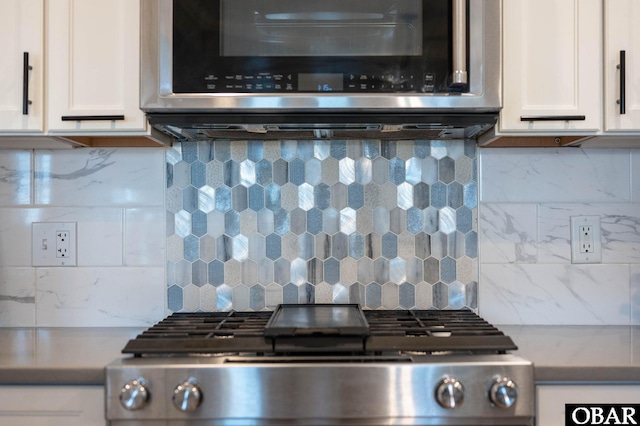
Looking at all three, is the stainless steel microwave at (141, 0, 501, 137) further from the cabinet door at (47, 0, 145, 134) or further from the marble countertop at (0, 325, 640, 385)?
the marble countertop at (0, 325, 640, 385)

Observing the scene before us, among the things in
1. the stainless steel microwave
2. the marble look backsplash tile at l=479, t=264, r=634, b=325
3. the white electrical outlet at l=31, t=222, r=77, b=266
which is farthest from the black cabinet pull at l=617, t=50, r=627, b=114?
the white electrical outlet at l=31, t=222, r=77, b=266

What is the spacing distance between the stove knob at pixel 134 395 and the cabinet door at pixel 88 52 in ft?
1.95

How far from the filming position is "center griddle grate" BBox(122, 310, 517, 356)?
3.63 ft

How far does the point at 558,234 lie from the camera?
1.55 m

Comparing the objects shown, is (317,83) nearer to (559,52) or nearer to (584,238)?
(559,52)

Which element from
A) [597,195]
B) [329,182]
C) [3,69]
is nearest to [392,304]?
[329,182]

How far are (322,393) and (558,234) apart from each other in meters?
0.89

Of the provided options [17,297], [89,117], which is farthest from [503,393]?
[17,297]

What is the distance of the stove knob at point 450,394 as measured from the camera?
1013mm

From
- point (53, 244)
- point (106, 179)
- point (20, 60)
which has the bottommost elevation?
point (53, 244)

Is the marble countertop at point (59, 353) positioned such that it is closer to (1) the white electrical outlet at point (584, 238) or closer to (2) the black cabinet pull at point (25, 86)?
(2) the black cabinet pull at point (25, 86)

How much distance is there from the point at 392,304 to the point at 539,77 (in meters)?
0.70

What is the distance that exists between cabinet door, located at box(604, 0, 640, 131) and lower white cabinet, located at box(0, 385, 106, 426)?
4.12ft

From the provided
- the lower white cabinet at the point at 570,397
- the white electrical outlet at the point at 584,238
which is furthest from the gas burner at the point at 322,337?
the white electrical outlet at the point at 584,238
